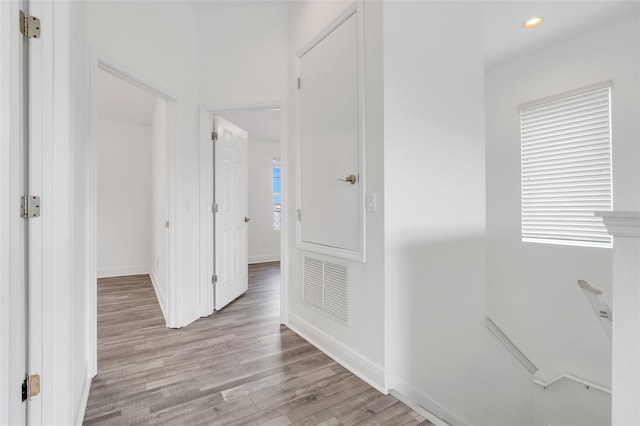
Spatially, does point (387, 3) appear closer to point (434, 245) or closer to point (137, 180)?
point (434, 245)

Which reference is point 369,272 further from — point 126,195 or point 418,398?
point 126,195

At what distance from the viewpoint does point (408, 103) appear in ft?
6.13

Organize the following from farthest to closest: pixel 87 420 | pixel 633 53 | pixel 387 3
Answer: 1. pixel 633 53
2. pixel 387 3
3. pixel 87 420

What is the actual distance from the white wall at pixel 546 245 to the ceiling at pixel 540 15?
0.13 m

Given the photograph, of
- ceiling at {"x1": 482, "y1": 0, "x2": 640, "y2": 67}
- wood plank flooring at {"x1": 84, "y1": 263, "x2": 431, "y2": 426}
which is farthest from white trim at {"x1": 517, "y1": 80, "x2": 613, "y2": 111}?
wood plank flooring at {"x1": 84, "y1": 263, "x2": 431, "y2": 426}

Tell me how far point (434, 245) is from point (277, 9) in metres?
2.60

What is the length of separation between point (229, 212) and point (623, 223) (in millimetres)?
3093

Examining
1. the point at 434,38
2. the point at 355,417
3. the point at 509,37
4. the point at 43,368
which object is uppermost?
the point at 509,37

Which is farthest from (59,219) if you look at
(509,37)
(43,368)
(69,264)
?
(509,37)

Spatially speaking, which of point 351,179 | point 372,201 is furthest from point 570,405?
point 351,179

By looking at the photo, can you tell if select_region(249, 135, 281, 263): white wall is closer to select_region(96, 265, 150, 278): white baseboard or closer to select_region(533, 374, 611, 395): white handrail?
select_region(96, 265, 150, 278): white baseboard

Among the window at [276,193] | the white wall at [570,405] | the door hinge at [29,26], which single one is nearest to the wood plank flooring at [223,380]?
the door hinge at [29,26]

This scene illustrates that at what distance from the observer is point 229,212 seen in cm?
326

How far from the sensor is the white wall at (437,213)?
180cm
